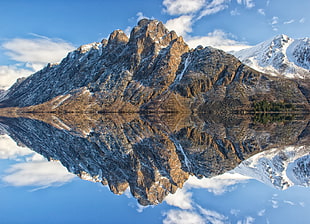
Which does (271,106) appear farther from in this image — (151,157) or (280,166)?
(151,157)

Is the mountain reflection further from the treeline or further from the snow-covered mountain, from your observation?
the treeline

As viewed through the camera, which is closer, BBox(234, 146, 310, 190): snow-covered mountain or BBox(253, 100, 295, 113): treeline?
BBox(234, 146, 310, 190): snow-covered mountain

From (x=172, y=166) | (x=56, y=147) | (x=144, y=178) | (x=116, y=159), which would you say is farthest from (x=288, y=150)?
(x=56, y=147)

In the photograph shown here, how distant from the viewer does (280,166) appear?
121 feet

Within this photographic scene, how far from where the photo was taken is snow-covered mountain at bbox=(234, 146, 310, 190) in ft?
102

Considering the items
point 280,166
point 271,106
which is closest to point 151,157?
point 280,166

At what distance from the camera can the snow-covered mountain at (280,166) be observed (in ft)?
102

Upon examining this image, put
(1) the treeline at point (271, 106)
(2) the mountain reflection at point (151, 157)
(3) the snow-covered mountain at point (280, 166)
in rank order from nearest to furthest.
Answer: (2) the mountain reflection at point (151, 157)
(3) the snow-covered mountain at point (280, 166)
(1) the treeline at point (271, 106)

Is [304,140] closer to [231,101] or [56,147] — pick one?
[56,147]

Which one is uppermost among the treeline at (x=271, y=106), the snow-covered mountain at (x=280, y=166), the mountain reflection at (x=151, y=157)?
the treeline at (x=271, y=106)

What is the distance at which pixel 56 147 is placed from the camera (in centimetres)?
4847

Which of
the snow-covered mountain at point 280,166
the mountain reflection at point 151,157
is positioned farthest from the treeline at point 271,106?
the snow-covered mountain at point 280,166

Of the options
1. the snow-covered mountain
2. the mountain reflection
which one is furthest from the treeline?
the snow-covered mountain

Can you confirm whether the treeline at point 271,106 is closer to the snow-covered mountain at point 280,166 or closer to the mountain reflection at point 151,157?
the mountain reflection at point 151,157
